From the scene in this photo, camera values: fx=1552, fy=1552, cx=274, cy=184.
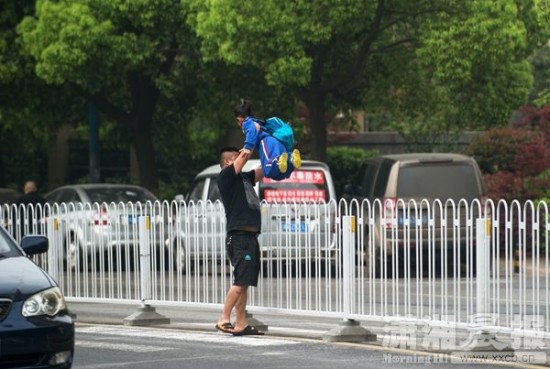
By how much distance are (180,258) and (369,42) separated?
13.9 m

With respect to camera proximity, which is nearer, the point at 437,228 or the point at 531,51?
the point at 437,228

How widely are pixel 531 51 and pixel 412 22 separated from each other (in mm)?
3429

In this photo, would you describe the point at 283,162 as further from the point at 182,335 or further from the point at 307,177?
the point at 307,177

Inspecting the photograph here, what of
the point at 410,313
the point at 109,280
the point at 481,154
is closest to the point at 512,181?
the point at 481,154

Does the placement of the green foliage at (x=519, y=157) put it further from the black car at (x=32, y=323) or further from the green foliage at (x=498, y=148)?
the black car at (x=32, y=323)

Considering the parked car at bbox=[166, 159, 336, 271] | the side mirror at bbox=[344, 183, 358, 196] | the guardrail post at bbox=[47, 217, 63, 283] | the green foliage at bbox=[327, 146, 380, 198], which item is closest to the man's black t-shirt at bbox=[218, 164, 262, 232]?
the parked car at bbox=[166, 159, 336, 271]

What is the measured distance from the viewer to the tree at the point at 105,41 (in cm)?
3017

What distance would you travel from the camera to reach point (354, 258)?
46.7 ft

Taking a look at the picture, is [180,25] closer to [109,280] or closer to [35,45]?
[35,45]

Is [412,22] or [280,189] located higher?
[412,22]

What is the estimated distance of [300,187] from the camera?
2469 cm

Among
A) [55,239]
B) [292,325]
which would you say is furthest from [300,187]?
[292,325]

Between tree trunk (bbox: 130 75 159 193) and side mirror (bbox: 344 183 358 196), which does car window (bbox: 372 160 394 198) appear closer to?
side mirror (bbox: 344 183 358 196)

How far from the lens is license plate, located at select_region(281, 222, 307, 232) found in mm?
15031
